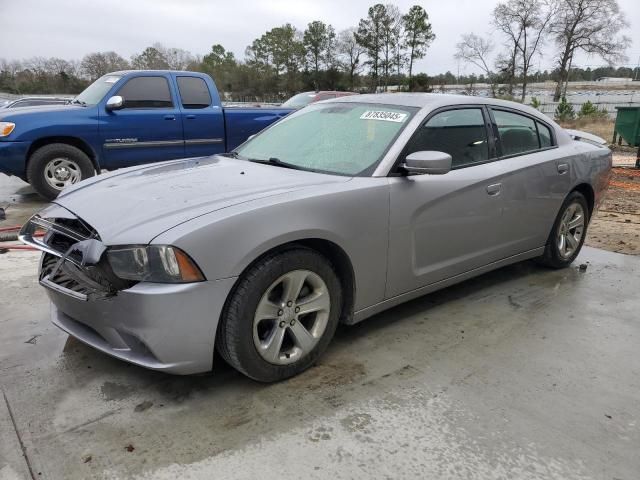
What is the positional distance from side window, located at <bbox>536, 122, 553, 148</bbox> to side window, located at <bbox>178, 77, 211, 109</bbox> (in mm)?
5300

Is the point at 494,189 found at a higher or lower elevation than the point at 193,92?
lower

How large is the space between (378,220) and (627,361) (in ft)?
5.68

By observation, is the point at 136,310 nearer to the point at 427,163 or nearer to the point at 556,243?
the point at 427,163

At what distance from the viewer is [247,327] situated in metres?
2.51

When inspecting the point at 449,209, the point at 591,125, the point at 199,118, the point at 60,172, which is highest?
the point at 199,118

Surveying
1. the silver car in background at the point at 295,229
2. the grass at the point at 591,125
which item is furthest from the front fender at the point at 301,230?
the grass at the point at 591,125

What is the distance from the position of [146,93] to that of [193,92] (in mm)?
726

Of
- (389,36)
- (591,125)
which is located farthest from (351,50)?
(591,125)

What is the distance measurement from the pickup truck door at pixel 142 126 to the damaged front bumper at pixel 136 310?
5008 millimetres

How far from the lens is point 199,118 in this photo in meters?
7.88

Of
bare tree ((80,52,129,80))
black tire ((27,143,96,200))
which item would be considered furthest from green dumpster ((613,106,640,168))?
bare tree ((80,52,129,80))

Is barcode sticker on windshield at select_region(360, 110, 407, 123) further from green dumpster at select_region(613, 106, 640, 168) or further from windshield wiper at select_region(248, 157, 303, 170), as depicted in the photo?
green dumpster at select_region(613, 106, 640, 168)

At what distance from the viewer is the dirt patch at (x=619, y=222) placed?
5594 mm

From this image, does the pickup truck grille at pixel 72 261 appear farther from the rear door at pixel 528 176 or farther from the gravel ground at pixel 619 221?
the gravel ground at pixel 619 221
